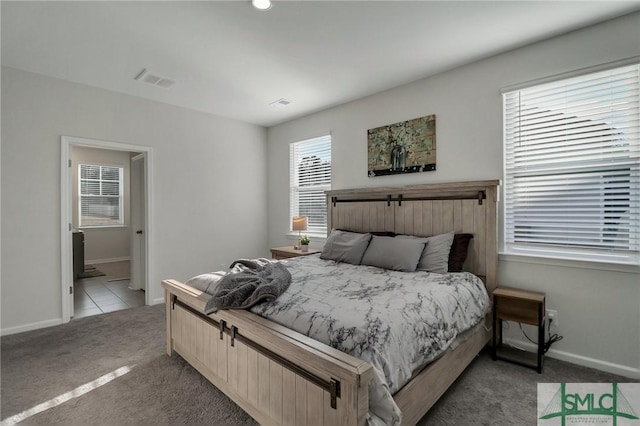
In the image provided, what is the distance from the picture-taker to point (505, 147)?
2.93m

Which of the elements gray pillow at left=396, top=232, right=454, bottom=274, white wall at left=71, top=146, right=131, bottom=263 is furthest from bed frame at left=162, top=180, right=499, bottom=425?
white wall at left=71, top=146, right=131, bottom=263

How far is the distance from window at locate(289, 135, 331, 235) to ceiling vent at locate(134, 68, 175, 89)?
6.74 feet

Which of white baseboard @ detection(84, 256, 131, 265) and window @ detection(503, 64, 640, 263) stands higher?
window @ detection(503, 64, 640, 263)

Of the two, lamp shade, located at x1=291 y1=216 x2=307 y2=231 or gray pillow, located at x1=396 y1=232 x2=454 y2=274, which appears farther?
lamp shade, located at x1=291 y1=216 x2=307 y2=231

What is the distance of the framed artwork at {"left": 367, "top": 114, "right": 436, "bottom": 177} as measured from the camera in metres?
3.44

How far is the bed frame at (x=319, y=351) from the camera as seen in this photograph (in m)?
1.37

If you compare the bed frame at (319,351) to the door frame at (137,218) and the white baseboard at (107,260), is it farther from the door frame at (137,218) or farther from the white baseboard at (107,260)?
the white baseboard at (107,260)

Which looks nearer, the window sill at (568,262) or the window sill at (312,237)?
the window sill at (568,262)

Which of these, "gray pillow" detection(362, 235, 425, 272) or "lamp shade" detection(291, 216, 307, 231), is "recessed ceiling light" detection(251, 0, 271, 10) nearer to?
"gray pillow" detection(362, 235, 425, 272)

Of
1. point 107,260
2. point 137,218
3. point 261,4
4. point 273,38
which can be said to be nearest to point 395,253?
point 273,38

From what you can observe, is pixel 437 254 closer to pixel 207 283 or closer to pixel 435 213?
pixel 435 213

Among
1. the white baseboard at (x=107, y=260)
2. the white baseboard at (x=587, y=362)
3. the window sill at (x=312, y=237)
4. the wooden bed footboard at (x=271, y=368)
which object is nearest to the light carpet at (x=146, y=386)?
the white baseboard at (x=587, y=362)

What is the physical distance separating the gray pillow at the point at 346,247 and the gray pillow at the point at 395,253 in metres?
0.10

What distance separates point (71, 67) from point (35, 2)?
1135mm
